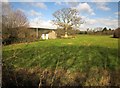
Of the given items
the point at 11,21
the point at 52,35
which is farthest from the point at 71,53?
the point at 11,21

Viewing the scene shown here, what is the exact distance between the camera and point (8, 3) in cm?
423

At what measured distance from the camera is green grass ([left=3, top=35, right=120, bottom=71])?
13.7ft

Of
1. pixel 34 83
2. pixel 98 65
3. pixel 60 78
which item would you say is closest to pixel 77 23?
pixel 98 65

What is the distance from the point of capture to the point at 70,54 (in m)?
4.52

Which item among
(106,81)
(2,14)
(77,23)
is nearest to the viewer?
(106,81)

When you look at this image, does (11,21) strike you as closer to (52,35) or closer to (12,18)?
(12,18)

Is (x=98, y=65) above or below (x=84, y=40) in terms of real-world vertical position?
below

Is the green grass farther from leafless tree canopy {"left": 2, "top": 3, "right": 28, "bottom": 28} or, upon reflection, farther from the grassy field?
leafless tree canopy {"left": 2, "top": 3, "right": 28, "bottom": 28}

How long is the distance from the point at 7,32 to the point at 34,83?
1.29 metres

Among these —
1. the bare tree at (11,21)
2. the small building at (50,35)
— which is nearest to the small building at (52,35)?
the small building at (50,35)

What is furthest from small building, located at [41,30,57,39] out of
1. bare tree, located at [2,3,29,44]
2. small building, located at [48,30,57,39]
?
bare tree, located at [2,3,29,44]

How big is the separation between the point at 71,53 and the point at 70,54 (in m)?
0.04

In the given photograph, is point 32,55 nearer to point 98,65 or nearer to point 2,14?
point 2,14

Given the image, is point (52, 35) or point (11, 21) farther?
point (52, 35)
